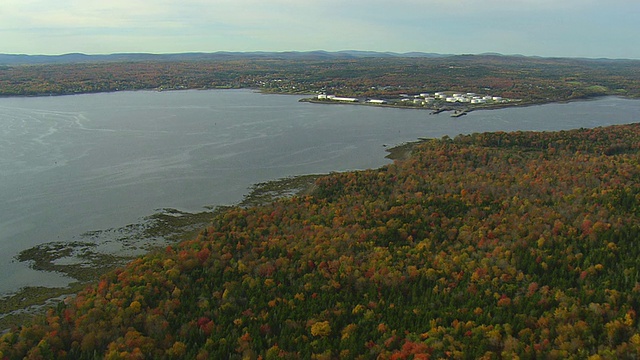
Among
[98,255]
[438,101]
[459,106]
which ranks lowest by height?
[98,255]

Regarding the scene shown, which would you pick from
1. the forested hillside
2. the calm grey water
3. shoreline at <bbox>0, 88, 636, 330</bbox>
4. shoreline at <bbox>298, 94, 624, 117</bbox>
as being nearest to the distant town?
shoreline at <bbox>298, 94, 624, 117</bbox>

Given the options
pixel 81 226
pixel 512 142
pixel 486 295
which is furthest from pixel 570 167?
pixel 81 226

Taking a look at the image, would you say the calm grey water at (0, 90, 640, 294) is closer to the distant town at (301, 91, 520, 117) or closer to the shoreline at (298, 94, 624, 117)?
the shoreline at (298, 94, 624, 117)

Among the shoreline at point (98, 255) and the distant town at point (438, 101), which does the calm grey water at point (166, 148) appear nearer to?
the shoreline at point (98, 255)

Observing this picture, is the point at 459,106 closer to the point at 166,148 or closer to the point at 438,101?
the point at 438,101

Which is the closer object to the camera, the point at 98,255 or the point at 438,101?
the point at 98,255

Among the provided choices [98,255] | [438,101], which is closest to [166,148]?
[98,255]
